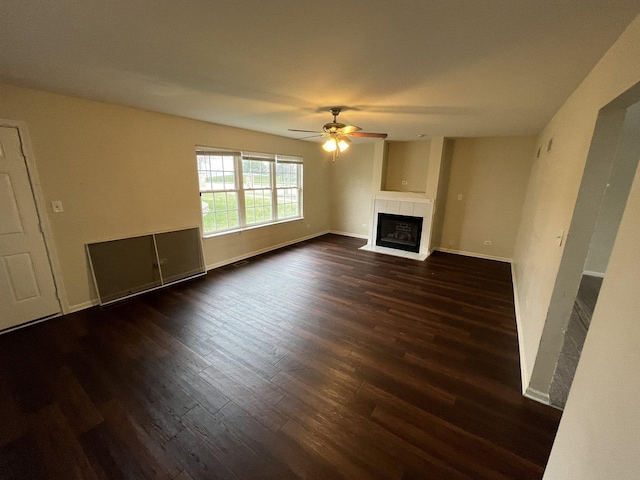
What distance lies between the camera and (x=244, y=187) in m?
4.68

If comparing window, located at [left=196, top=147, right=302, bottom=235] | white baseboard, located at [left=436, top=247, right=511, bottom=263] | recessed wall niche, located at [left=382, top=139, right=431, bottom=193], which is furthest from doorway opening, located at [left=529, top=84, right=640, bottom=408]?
window, located at [left=196, top=147, right=302, bottom=235]

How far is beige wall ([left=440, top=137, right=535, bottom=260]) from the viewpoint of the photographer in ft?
15.2

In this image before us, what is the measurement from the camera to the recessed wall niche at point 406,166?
550cm

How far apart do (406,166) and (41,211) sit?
5.90 m

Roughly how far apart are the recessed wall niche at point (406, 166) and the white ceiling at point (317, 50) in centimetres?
280

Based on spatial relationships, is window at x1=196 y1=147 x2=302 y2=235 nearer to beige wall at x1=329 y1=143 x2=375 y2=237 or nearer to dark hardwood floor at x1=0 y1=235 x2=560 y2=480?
beige wall at x1=329 y1=143 x2=375 y2=237

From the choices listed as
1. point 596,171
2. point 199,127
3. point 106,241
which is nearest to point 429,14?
point 596,171

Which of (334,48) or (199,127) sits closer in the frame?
(334,48)

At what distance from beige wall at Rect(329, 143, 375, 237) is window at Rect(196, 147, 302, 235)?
126 centimetres

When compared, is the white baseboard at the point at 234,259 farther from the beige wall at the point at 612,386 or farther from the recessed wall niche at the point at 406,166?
the beige wall at the point at 612,386

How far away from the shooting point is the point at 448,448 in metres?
1.58

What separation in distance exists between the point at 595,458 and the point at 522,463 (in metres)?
1.01

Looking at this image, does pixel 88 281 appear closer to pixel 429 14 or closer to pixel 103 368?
pixel 103 368

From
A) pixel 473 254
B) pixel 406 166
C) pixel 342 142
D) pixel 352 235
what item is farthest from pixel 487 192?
pixel 342 142
